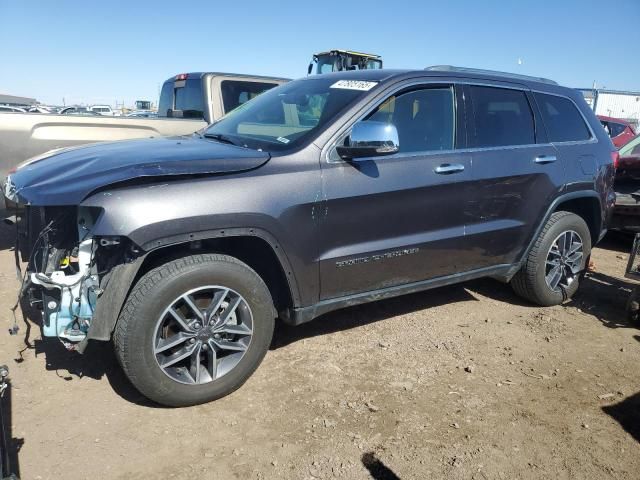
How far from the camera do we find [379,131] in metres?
2.97

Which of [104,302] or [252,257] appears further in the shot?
[252,257]

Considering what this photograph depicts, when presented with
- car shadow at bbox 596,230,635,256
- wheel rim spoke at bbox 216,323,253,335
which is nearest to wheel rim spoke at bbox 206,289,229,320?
wheel rim spoke at bbox 216,323,253,335

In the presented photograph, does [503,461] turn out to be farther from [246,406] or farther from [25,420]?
[25,420]

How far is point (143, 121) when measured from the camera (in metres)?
5.81

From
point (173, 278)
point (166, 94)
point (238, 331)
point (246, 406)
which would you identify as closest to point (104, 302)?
point (173, 278)

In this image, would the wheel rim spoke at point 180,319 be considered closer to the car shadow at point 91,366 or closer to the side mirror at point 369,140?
the car shadow at point 91,366

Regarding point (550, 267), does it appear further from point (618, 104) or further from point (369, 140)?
point (618, 104)

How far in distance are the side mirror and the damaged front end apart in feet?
4.49

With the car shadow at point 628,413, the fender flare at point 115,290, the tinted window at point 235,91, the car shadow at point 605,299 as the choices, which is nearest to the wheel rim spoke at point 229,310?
the fender flare at point 115,290

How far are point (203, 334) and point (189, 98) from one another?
183 inches

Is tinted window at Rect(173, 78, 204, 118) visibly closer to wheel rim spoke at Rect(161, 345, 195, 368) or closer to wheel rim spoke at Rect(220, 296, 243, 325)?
wheel rim spoke at Rect(220, 296, 243, 325)

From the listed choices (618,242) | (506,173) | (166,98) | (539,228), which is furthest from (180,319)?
(618,242)

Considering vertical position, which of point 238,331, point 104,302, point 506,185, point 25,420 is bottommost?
point 25,420

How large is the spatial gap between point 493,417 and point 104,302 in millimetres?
2272
